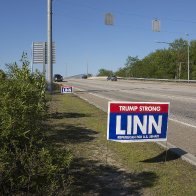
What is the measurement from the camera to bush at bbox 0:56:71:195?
4.62 meters

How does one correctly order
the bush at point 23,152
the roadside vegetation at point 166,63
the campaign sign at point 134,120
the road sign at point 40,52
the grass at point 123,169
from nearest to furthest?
the bush at point 23,152
the grass at point 123,169
the campaign sign at point 134,120
the road sign at point 40,52
the roadside vegetation at point 166,63

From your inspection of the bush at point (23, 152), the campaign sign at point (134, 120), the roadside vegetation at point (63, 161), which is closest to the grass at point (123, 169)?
the roadside vegetation at point (63, 161)

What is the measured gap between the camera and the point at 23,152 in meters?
4.81

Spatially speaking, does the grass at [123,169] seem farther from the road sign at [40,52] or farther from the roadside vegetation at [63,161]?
the road sign at [40,52]

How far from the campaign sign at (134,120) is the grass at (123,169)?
1.45 feet

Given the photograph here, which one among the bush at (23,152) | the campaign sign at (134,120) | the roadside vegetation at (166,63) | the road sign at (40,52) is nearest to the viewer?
the bush at (23,152)

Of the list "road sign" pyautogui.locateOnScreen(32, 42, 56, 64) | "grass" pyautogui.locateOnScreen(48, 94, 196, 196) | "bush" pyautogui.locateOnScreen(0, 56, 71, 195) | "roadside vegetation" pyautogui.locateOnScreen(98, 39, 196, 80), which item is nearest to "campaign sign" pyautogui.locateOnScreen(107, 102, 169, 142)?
"grass" pyautogui.locateOnScreen(48, 94, 196, 196)

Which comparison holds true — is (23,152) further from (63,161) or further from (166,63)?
(166,63)

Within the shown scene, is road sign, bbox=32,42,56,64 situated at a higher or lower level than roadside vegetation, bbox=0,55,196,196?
higher

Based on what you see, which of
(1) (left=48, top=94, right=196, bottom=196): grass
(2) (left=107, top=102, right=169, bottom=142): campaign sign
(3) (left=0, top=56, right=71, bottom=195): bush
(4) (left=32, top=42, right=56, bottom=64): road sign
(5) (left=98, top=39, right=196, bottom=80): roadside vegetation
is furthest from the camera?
(5) (left=98, top=39, right=196, bottom=80): roadside vegetation

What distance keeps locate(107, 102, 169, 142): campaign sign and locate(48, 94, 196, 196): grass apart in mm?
441

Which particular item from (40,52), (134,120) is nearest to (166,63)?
(40,52)

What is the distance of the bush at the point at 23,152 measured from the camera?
4.62 metres

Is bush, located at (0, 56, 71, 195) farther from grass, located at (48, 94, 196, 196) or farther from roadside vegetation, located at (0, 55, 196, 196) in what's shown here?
grass, located at (48, 94, 196, 196)
